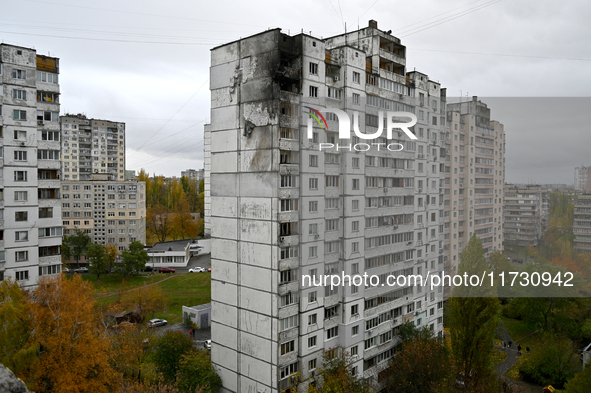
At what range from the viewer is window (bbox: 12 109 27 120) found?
65.9ft

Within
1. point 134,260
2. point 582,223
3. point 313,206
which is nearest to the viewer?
point 582,223

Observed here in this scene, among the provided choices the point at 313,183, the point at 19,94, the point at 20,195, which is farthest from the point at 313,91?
the point at 20,195

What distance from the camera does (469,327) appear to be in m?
19.2

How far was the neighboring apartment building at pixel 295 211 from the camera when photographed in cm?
1608

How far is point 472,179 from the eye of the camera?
1420 inches

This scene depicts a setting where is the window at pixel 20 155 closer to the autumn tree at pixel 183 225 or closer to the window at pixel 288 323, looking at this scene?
the window at pixel 288 323

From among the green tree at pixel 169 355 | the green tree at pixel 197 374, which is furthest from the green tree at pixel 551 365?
Result: the green tree at pixel 169 355

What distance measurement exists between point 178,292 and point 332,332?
938 inches

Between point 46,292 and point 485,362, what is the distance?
794 inches

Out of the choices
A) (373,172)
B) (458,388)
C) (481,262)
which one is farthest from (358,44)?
(458,388)

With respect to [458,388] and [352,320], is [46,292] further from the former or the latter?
[458,388]

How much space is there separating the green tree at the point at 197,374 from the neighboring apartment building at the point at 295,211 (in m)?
0.57

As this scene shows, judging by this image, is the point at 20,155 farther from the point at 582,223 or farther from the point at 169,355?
the point at 582,223

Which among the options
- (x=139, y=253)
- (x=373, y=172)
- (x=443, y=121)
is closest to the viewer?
(x=373, y=172)
